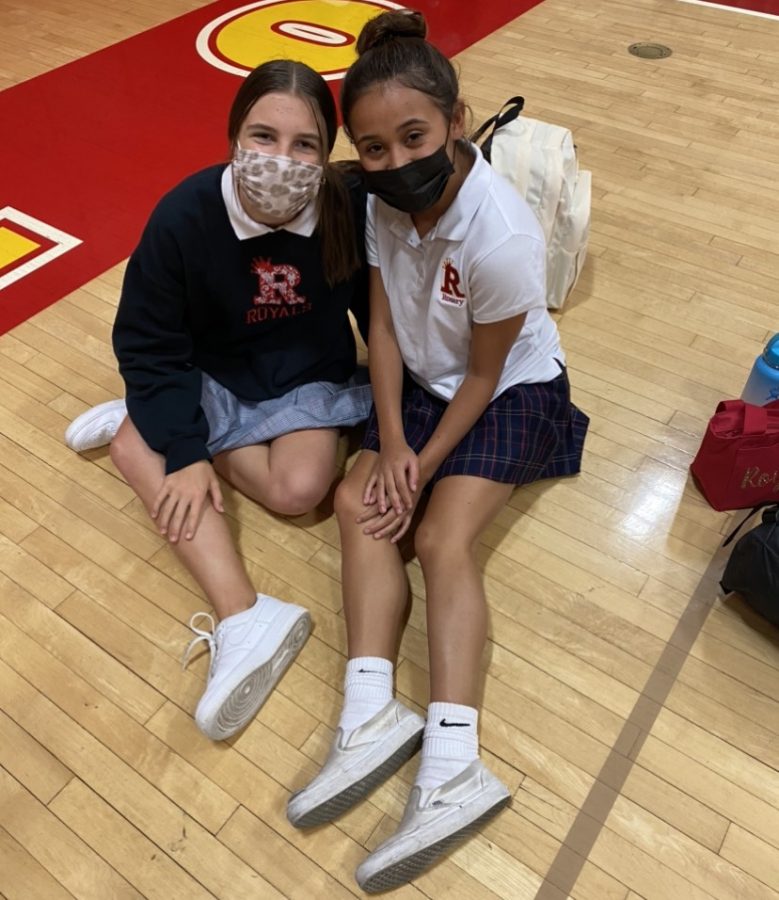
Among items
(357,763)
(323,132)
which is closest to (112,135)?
(323,132)

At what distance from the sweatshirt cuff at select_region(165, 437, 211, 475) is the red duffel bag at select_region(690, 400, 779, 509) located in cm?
101

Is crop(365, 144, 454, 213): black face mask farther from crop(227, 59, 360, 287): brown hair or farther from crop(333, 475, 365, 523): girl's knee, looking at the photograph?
crop(333, 475, 365, 523): girl's knee

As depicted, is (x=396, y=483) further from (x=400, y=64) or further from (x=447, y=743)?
(x=400, y=64)

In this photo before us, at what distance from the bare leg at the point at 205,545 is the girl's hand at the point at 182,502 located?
0.07 ft

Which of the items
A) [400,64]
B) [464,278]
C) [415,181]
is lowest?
[464,278]

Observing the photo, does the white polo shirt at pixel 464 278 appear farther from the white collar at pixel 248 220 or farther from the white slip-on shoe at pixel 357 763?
the white slip-on shoe at pixel 357 763

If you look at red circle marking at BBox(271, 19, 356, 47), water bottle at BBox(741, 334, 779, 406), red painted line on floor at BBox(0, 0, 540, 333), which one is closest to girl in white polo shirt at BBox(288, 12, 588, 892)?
water bottle at BBox(741, 334, 779, 406)

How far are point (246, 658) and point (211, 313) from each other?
64cm

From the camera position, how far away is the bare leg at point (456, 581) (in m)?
1.18

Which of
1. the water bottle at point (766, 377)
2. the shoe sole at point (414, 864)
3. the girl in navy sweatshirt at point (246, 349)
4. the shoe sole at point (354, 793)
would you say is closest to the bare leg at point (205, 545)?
the girl in navy sweatshirt at point (246, 349)

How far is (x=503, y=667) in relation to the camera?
4.38 ft

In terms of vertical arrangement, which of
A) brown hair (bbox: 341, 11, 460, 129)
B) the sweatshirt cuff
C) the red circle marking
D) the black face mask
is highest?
brown hair (bbox: 341, 11, 460, 129)

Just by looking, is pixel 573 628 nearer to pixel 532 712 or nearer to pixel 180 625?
pixel 532 712

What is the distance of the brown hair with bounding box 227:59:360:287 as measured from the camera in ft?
3.99
